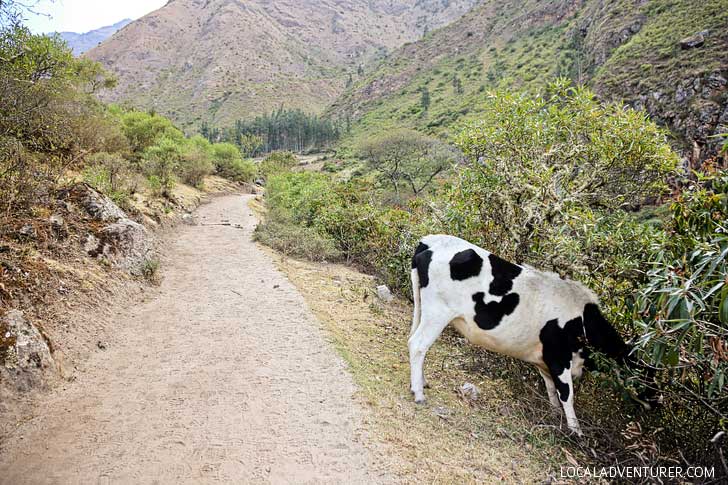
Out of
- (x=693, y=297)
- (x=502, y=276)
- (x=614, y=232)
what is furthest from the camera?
(x=614, y=232)

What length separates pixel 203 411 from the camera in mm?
4008

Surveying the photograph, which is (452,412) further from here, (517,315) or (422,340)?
(517,315)

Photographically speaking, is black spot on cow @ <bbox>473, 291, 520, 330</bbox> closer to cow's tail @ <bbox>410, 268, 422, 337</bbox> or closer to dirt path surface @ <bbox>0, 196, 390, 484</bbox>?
cow's tail @ <bbox>410, 268, 422, 337</bbox>

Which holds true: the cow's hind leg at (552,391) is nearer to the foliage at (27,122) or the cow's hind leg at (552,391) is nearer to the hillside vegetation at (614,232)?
the hillside vegetation at (614,232)

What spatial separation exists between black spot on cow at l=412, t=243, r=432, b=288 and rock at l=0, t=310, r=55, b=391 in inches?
167

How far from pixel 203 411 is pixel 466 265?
319 centimetres

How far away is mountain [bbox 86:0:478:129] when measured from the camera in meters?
113

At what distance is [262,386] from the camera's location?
14.9 ft

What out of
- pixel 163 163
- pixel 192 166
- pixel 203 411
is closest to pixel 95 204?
pixel 203 411

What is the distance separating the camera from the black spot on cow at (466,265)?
416 cm

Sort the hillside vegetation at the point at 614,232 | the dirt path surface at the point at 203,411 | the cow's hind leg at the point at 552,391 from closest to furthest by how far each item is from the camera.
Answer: the hillside vegetation at the point at 614,232
the dirt path surface at the point at 203,411
the cow's hind leg at the point at 552,391

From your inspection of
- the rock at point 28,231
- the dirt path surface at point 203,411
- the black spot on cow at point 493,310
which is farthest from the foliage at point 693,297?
the rock at point 28,231

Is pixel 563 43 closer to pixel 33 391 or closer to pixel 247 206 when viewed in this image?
pixel 247 206

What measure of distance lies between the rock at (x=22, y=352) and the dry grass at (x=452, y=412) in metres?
3.44
